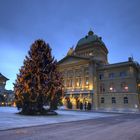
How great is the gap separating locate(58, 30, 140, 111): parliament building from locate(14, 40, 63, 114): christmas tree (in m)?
21.6

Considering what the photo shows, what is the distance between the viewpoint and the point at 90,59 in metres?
57.5

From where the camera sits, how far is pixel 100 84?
56719 millimetres

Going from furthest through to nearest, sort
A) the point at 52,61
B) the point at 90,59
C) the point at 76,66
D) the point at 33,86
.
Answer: the point at 76,66, the point at 90,59, the point at 52,61, the point at 33,86

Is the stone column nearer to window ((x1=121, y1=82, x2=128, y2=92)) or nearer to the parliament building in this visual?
the parliament building

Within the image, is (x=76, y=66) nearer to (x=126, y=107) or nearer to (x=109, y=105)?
(x=109, y=105)

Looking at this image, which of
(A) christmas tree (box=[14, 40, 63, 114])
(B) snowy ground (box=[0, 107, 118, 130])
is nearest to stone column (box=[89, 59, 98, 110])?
(A) christmas tree (box=[14, 40, 63, 114])

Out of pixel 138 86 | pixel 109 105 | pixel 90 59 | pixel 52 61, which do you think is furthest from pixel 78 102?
pixel 52 61

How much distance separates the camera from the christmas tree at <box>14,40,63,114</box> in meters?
24.7

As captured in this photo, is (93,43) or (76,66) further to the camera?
(93,43)

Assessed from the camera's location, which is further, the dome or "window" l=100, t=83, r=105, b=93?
the dome

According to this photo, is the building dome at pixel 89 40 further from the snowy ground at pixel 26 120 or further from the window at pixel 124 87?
the snowy ground at pixel 26 120

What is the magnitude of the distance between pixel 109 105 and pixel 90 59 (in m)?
15.5

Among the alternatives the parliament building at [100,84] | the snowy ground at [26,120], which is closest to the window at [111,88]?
the parliament building at [100,84]

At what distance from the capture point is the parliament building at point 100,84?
50741 millimetres
